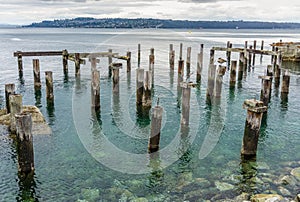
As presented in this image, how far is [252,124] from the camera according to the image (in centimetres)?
1365

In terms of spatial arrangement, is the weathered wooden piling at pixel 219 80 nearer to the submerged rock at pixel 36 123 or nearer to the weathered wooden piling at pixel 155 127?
the weathered wooden piling at pixel 155 127

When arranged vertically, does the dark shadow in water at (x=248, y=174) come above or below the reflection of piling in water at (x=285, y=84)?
below

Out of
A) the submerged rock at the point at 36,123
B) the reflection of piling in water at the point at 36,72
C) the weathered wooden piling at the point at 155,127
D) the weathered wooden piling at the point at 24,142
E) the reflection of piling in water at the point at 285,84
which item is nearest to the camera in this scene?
the weathered wooden piling at the point at 24,142

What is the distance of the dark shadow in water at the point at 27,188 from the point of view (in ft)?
36.9

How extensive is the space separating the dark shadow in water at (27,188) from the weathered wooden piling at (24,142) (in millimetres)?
207

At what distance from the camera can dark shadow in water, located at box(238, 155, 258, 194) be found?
11.9 m

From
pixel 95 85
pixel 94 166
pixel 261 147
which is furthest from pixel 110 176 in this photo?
pixel 95 85

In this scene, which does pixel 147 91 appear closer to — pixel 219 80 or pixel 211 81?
pixel 211 81

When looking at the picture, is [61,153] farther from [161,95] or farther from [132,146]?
[161,95]

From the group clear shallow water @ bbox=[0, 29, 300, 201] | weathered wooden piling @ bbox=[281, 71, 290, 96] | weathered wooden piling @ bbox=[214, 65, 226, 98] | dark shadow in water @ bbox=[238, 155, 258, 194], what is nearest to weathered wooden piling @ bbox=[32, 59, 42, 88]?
clear shallow water @ bbox=[0, 29, 300, 201]

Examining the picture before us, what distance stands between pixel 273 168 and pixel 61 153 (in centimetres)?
952

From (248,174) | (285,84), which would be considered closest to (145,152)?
(248,174)

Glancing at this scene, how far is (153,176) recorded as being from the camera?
12.8 metres

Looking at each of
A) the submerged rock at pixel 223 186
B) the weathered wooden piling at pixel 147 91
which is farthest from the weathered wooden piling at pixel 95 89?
the submerged rock at pixel 223 186
